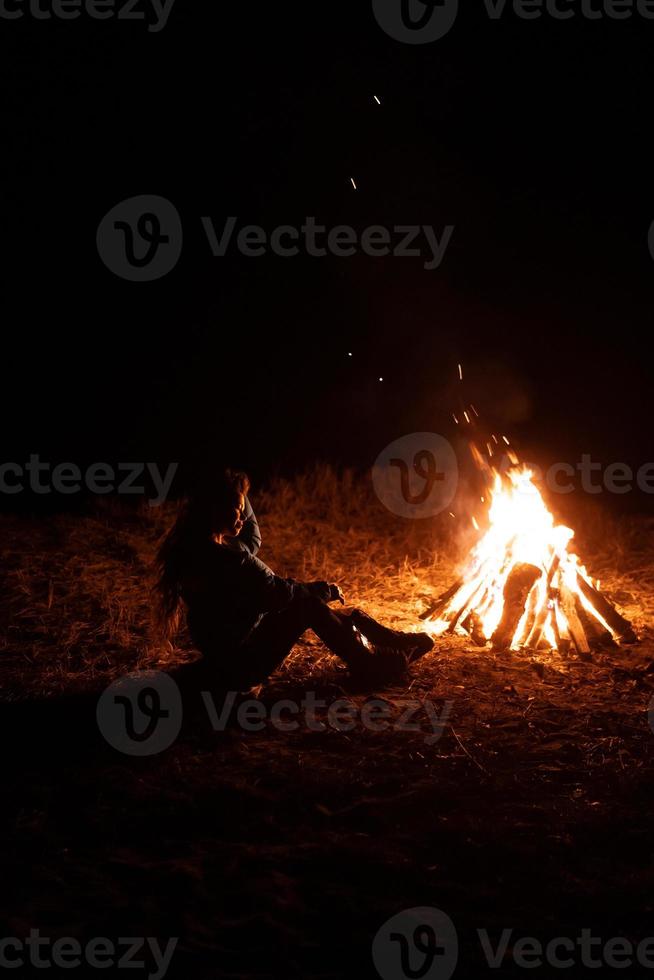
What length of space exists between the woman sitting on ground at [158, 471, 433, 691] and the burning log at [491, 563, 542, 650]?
1522 mm

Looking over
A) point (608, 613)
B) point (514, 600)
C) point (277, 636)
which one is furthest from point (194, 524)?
point (608, 613)

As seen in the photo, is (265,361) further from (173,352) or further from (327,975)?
(327,975)

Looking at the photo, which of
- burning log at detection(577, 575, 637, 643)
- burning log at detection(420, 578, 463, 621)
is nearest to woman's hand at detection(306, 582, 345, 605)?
burning log at detection(420, 578, 463, 621)

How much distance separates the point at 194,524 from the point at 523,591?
2.57 meters

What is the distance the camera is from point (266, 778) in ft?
15.0

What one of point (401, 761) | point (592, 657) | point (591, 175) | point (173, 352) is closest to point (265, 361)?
point (173, 352)

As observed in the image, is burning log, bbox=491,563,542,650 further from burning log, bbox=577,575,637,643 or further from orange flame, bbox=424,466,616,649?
burning log, bbox=577,575,637,643

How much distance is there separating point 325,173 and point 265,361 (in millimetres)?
3690

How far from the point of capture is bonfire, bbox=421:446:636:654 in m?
6.58

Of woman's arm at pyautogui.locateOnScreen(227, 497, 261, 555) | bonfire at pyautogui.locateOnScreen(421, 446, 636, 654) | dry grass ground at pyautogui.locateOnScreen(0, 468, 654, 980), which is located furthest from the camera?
bonfire at pyautogui.locateOnScreen(421, 446, 636, 654)

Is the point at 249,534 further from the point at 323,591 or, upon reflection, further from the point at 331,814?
the point at 331,814

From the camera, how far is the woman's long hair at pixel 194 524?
5371 mm

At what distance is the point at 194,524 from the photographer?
5.38 metres

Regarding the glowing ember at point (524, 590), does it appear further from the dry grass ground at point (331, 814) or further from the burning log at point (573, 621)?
the dry grass ground at point (331, 814)
